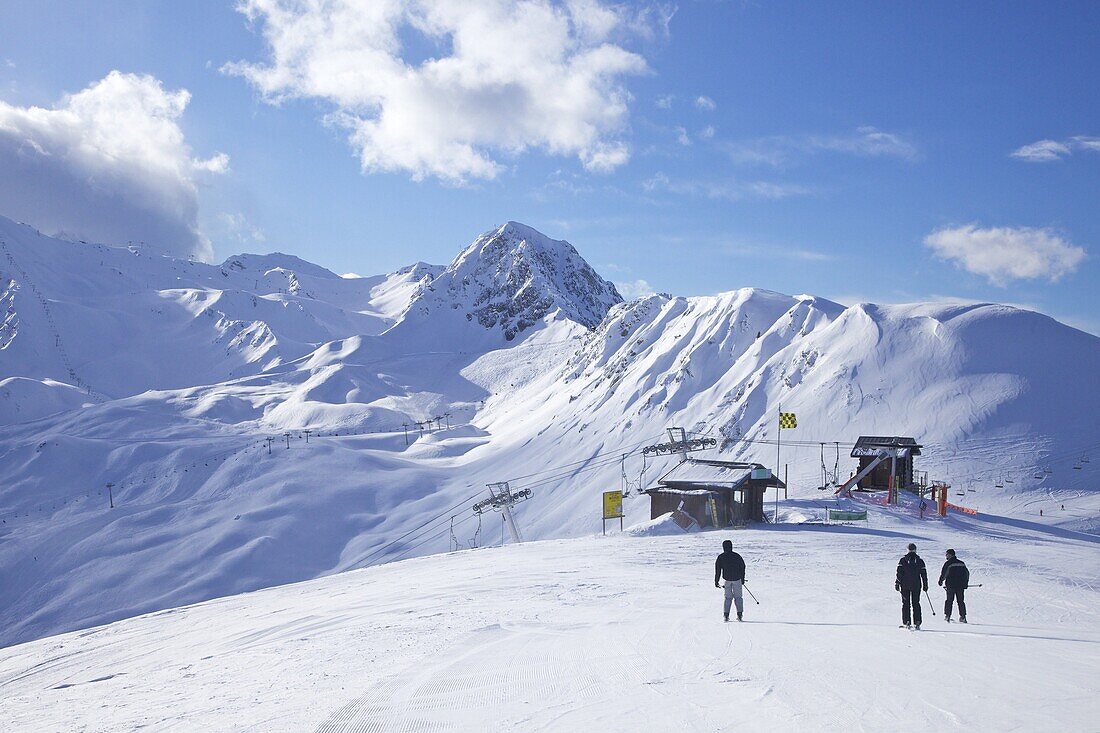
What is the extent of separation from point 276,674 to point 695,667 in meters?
6.56

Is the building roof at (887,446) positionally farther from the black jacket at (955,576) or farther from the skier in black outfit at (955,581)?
the black jacket at (955,576)

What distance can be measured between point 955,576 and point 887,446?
3098 centimetres

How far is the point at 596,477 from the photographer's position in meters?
63.1

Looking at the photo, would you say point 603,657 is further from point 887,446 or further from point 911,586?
point 887,446

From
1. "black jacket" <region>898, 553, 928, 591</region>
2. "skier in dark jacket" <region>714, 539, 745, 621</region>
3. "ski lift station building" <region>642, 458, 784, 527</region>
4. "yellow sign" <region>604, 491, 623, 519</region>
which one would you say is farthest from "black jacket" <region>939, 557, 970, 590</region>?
"yellow sign" <region>604, 491, 623, 519</region>

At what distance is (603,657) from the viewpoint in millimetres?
11086

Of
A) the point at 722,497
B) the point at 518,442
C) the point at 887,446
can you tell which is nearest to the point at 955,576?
the point at 722,497

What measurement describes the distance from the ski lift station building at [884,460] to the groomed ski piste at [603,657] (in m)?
18.4

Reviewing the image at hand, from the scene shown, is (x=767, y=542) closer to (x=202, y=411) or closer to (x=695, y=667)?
(x=695, y=667)

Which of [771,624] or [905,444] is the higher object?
[905,444]

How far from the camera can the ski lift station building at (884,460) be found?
42500 mm

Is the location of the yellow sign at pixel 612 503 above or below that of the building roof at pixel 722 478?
below

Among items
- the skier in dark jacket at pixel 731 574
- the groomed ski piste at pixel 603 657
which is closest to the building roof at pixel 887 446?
the groomed ski piste at pixel 603 657

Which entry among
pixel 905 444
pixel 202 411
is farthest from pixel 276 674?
pixel 202 411
